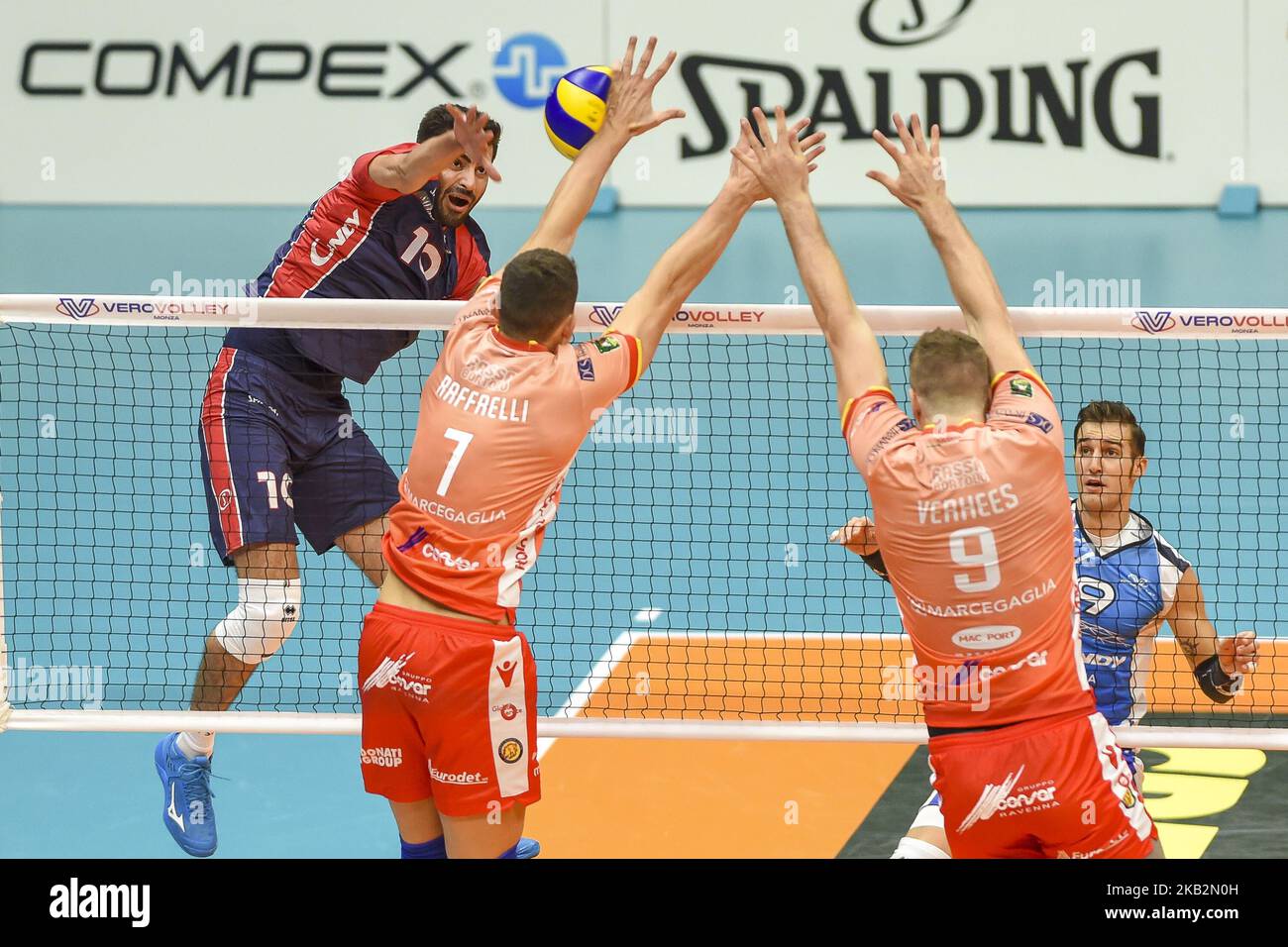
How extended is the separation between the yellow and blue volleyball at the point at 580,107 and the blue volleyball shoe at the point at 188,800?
302cm

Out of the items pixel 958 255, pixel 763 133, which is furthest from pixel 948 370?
pixel 763 133

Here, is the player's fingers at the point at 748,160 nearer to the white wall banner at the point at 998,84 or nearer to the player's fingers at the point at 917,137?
the player's fingers at the point at 917,137

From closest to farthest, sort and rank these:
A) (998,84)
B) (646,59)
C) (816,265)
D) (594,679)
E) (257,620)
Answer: (816,265)
(646,59)
(257,620)
(594,679)
(998,84)

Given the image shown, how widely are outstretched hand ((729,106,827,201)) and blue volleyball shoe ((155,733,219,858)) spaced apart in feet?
11.1

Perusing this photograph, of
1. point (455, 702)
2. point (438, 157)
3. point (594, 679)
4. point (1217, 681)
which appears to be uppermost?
point (438, 157)

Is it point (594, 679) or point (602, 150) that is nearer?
point (602, 150)

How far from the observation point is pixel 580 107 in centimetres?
586

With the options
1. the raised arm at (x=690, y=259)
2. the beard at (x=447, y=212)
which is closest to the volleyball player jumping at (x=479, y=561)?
the raised arm at (x=690, y=259)

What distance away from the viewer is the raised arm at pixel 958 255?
5008 millimetres

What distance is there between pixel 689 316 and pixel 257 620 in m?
2.23

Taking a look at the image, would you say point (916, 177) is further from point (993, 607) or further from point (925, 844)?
point (925, 844)

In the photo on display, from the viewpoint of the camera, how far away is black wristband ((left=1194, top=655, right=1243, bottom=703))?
588cm

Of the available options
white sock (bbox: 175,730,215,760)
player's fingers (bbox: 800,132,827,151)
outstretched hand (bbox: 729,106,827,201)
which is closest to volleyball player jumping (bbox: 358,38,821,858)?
outstretched hand (bbox: 729,106,827,201)
